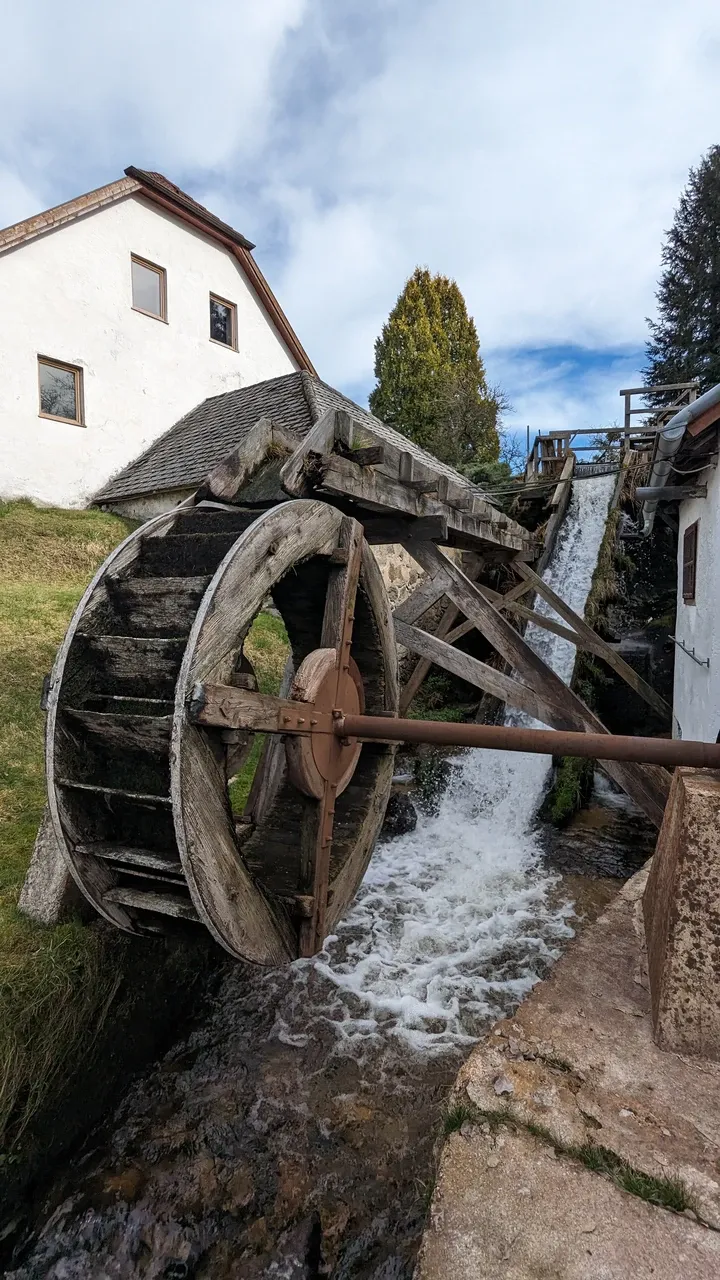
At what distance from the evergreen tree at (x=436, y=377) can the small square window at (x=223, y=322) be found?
28.2 feet

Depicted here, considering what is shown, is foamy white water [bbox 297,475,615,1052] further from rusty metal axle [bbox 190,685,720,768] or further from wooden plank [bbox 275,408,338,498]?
wooden plank [bbox 275,408,338,498]

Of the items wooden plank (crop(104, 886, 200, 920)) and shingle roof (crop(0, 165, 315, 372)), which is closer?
wooden plank (crop(104, 886, 200, 920))

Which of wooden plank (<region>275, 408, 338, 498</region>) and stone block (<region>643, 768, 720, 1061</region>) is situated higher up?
wooden plank (<region>275, 408, 338, 498</region>)

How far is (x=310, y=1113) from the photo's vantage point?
273cm

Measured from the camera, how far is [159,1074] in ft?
9.56

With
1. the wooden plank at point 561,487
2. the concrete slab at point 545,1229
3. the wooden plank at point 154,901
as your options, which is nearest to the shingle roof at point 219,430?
the wooden plank at point 561,487

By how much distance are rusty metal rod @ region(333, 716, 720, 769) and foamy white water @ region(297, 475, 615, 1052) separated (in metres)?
1.68

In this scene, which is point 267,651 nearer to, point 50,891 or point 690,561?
point 690,561

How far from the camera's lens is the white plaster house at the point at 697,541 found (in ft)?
14.9

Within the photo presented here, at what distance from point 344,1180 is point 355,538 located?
8.38 ft

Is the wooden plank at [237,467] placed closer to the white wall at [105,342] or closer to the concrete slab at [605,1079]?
the concrete slab at [605,1079]

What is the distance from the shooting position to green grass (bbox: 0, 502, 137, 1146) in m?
2.57

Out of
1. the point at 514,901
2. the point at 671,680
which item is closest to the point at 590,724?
the point at 514,901

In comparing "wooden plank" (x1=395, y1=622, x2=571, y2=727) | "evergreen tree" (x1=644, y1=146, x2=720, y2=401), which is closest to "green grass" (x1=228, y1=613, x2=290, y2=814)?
"wooden plank" (x1=395, y1=622, x2=571, y2=727)
